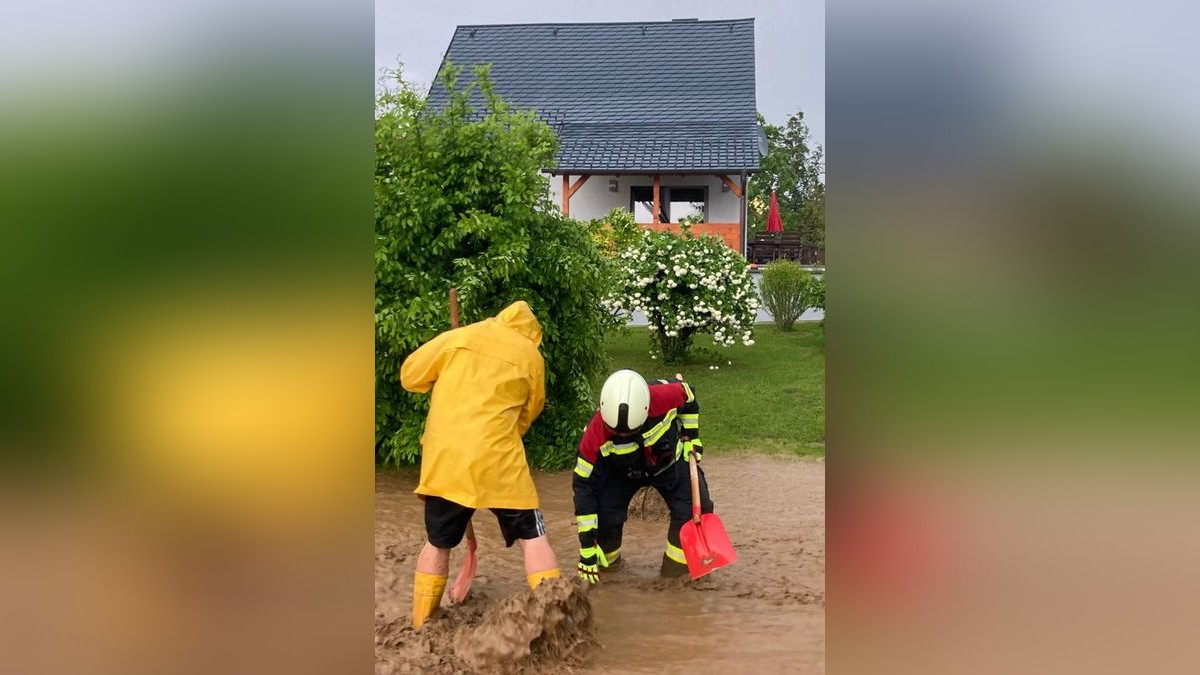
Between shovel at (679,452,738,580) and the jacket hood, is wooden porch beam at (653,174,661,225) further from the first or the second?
the jacket hood

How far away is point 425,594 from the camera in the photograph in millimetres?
4109

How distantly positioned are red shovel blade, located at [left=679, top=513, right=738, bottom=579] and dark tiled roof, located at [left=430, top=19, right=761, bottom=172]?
9989 millimetres

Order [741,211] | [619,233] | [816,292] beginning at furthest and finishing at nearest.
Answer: [741,211], [816,292], [619,233]

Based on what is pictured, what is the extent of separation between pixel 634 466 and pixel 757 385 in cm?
678

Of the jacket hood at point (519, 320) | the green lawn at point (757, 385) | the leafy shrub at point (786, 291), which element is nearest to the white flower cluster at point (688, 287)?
the green lawn at point (757, 385)

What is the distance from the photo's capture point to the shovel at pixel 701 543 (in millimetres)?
4770

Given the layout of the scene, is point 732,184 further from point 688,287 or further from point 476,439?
point 476,439

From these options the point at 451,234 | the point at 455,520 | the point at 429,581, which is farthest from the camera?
the point at 451,234
